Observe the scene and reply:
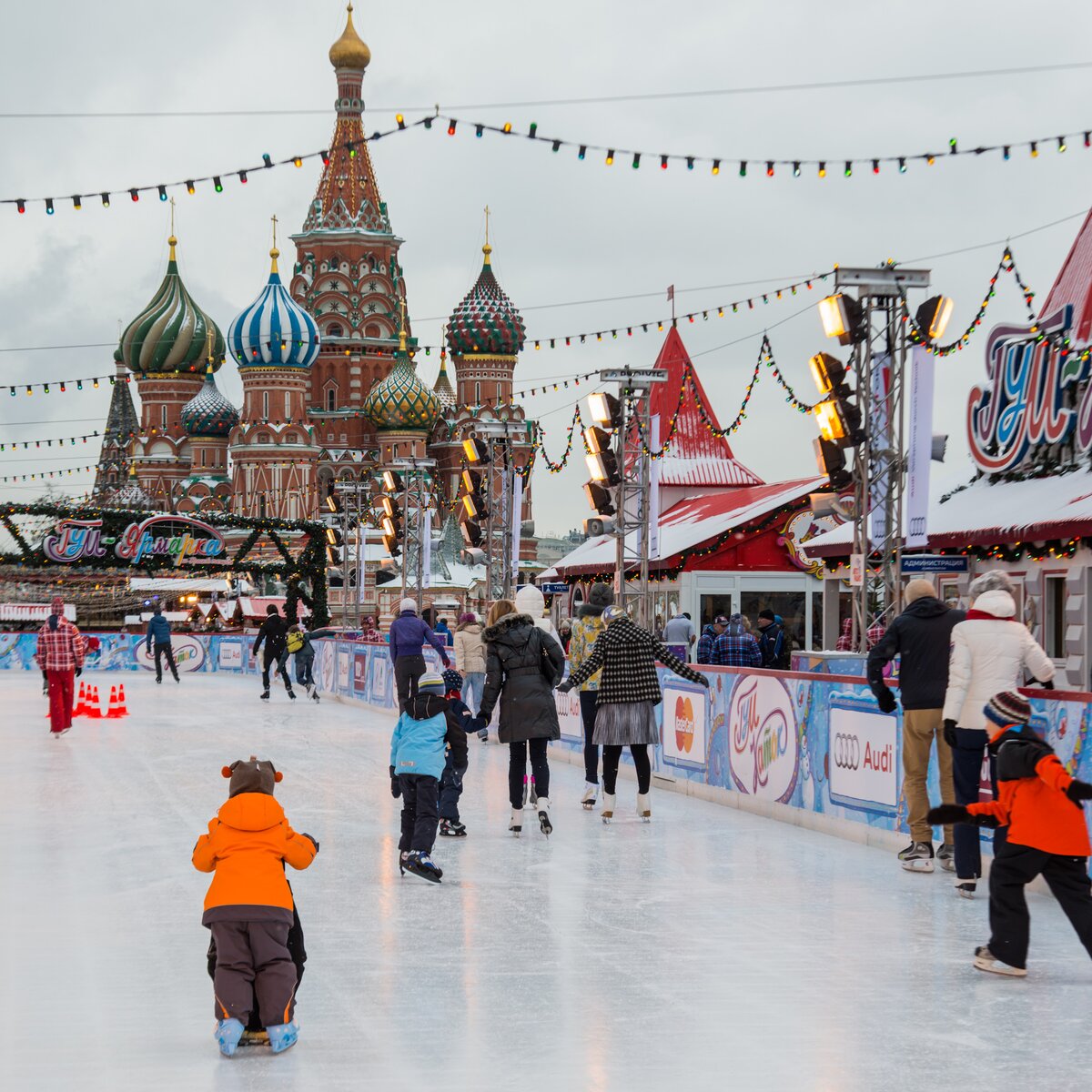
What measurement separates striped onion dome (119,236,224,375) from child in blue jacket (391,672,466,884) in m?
99.3

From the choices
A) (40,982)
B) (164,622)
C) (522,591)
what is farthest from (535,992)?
(164,622)

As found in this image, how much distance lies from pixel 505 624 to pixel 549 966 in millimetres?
4131

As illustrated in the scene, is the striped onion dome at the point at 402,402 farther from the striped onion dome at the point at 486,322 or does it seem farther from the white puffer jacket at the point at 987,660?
the white puffer jacket at the point at 987,660

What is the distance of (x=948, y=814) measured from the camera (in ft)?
22.5

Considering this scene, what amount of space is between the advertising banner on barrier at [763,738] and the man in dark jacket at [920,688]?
2498 mm

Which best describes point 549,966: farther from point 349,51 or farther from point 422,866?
point 349,51

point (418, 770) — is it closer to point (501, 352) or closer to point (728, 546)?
point (728, 546)

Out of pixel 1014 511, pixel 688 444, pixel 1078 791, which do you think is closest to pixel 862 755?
pixel 1078 791

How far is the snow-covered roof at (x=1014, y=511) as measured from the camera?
1848 centimetres

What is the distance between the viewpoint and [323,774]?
15469mm

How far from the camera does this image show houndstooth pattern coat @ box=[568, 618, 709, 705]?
1169 centimetres

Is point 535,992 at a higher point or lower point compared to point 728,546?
lower

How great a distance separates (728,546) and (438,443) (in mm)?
67307

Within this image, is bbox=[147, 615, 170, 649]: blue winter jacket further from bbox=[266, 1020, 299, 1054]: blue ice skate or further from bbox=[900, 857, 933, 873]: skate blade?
bbox=[266, 1020, 299, 1054]: blue ice skate
